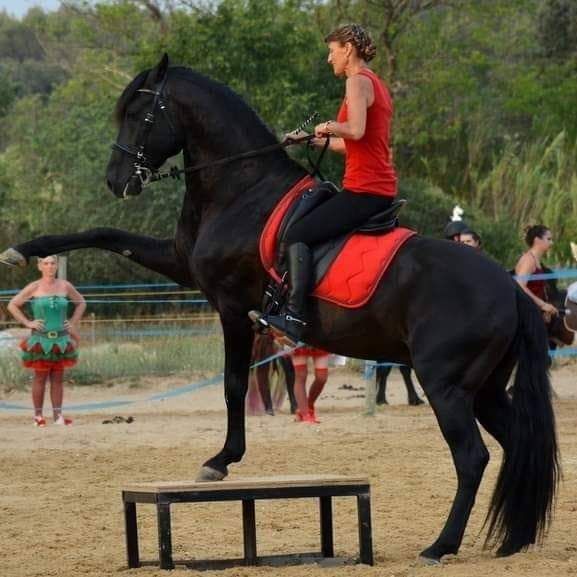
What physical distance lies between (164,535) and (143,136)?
2285mm

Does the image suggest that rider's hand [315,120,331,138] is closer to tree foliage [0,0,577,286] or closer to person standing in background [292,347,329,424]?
person standing in background [292,347,329,424]

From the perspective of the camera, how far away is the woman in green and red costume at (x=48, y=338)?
14023 millimetres

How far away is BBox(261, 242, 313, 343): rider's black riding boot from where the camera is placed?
7.15 metres

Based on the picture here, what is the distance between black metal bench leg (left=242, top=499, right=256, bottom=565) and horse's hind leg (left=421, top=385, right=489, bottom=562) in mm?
933

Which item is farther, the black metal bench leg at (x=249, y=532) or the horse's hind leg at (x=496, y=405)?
the horse's hind leg at (x=496, y=405)

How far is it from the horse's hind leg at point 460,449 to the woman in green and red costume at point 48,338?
7.66m

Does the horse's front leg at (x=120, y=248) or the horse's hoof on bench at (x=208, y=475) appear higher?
the horse's front leg at (x=120, y=248)

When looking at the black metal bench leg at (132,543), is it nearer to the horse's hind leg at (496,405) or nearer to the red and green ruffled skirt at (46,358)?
the horse's hind leg at (496,405)

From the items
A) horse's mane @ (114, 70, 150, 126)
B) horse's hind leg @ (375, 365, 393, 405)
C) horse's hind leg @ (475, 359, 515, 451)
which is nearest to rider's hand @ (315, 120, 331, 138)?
horse's mane @ (114, 70, 150, 126)

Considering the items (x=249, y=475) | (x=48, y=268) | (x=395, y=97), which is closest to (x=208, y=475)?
(x=249, y=475)

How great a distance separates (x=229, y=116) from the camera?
305 inches

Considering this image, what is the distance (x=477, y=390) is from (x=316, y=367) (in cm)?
719

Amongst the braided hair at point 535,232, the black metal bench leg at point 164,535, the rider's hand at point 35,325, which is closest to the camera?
the black metal bench leg at point 164,535

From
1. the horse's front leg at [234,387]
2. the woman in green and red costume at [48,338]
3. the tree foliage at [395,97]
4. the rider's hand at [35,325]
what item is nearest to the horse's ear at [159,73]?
the horse's front leg at [234,387]
